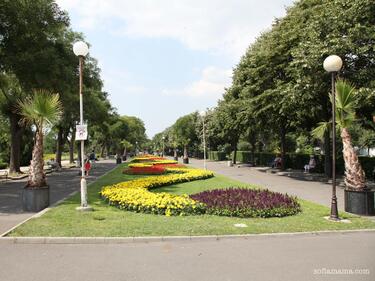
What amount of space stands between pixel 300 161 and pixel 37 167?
87.1 feet

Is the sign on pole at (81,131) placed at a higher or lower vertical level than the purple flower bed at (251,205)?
higher

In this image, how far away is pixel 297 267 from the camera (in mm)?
6422

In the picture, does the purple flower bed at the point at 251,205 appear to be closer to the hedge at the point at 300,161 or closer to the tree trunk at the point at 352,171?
the tree trunk at the point at 352,171

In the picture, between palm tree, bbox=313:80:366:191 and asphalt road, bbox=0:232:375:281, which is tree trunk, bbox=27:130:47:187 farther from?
palm tree, bbox=313:80:366:191

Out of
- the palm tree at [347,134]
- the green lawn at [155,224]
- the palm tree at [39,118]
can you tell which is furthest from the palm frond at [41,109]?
the palm tree at [347,134]

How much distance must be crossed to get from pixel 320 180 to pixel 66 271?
1925cm

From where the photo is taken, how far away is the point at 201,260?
689 centimetres

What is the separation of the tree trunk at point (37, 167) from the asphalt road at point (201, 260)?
4.96m

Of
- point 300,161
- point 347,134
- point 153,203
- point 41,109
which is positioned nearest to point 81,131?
point 41,109

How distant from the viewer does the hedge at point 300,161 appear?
23.8 m

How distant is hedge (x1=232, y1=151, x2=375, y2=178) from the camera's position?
23.8 meters

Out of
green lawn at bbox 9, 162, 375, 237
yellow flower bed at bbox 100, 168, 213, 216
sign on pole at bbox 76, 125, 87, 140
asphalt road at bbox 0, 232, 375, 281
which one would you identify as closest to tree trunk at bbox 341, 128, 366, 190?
green lawn at bbox 9, 162, 375, 237

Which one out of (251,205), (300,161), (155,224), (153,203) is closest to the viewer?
(155,224)

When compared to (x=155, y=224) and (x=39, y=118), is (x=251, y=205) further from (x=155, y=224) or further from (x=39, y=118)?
(x=39, y=118)
